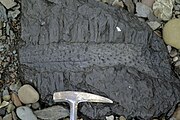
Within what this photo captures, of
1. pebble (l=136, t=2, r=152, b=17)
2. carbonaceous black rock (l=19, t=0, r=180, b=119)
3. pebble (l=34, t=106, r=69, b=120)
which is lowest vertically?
pebble (l=34, t=106, r=69, b=120)

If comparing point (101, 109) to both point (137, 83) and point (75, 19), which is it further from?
point (75, 19)

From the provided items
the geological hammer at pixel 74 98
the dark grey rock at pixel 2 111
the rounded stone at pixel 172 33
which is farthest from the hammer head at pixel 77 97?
the rounded stone at pixel 172 33

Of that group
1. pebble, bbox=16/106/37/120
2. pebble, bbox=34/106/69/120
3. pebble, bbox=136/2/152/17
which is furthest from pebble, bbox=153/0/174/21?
pebble, bbox=16/106/37/120

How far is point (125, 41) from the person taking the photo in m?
2.19

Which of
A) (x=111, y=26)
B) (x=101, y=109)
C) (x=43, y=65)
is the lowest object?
(x=101, y=109)

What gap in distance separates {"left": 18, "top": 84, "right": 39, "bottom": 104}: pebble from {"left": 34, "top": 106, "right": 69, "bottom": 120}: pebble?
0.20ft

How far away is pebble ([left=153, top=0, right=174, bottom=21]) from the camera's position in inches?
90.3

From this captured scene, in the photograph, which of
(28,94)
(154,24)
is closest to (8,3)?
(28,94)

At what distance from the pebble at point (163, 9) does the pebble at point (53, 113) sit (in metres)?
0.62

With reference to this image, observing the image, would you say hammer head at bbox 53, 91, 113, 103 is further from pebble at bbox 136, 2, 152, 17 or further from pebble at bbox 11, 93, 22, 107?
pebble at bbox 136, 2, 152, 17

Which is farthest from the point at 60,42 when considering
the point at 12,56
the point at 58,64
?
the point at 12,56

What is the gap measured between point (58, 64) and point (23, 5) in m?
0.32

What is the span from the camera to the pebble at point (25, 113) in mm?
2152

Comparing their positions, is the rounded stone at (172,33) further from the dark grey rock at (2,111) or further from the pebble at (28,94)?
the dark grey rock at (2,111)
